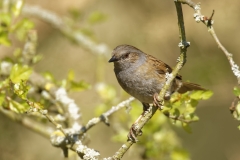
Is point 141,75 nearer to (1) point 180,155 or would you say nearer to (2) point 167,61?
(1) point 180,155

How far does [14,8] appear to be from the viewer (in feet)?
13.8

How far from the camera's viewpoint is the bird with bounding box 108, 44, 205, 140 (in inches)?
158

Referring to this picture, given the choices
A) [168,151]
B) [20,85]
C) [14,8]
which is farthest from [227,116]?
[20,85]

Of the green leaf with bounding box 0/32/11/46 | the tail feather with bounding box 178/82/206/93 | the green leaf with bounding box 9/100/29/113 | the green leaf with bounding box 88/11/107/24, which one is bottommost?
the green leaf with bounding box 9/100/29/113

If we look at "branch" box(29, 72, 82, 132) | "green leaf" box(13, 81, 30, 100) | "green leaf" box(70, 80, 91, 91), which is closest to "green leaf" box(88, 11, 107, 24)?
"branch" box(29, 72, 82, 132)

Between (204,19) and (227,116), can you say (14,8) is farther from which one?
(227,116)

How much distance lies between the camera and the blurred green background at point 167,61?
5988 millimetres

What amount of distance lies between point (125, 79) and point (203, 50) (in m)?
2.65

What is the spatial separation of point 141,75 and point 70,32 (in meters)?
1.89

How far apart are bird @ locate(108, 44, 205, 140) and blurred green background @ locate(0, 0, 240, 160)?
1.20m

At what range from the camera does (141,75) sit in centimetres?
412

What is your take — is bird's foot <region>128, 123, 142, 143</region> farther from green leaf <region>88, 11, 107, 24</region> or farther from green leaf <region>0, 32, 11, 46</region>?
green leaf <region>88, 11, 107, 24</region>

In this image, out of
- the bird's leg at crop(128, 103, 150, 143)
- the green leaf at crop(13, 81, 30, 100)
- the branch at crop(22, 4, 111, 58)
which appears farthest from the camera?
the branch at crop(22, 4, 111, 58)

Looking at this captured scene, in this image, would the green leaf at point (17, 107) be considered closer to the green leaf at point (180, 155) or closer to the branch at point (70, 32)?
the green leaf at point (180, 155)
